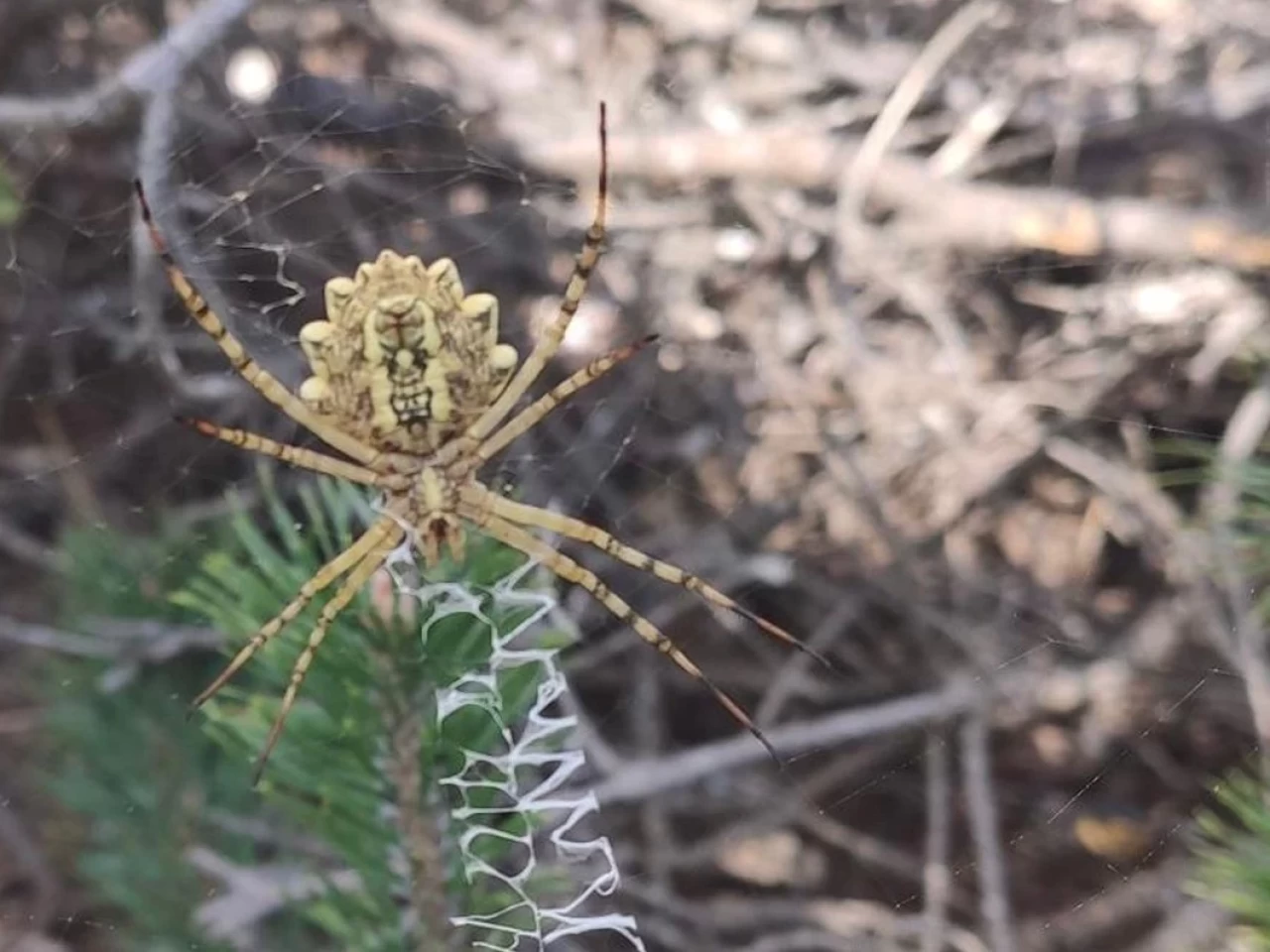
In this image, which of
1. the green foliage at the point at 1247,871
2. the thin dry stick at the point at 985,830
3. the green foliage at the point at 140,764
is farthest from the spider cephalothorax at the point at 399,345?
the thin dry stick at the point at 985,830

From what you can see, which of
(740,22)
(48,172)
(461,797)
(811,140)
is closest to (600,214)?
(461,797)

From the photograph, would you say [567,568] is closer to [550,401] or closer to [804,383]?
[550,401]

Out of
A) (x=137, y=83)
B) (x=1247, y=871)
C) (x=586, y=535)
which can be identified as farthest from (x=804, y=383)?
(x=1247, y=871)

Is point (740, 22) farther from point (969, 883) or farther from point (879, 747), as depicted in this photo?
point (969, 883)

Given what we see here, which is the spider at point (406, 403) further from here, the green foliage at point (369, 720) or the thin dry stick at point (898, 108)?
the thin dry stick at point (898, 108)

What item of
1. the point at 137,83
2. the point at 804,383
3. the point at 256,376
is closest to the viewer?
the point at 256,376

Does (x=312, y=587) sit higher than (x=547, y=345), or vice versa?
(x=547, y=345)

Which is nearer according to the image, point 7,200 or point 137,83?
point 7,200
